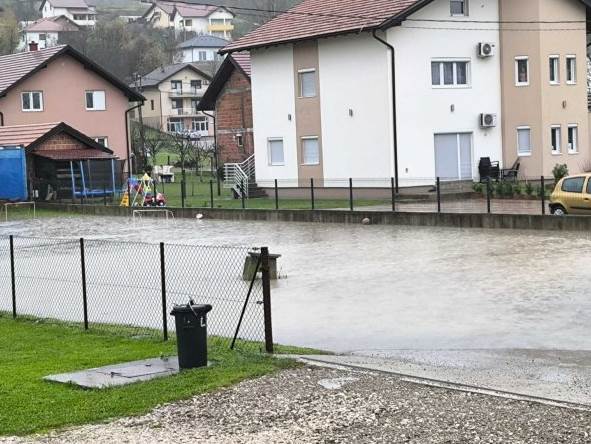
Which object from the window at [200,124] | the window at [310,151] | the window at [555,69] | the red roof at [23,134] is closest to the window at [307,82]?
the window at [310,151]

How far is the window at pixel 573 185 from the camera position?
26.1m

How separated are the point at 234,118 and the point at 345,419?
4969 centimetres

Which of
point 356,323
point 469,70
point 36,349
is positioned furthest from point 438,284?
point 469,70

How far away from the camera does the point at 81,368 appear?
10.5m

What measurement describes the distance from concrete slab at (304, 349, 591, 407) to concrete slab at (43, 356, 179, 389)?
1.54m

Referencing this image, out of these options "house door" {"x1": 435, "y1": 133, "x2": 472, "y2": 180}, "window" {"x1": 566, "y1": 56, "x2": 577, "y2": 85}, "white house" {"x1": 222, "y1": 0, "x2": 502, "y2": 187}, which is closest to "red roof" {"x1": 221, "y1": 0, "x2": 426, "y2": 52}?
"white house" {"x1": 222, "y1": 0, "x2": 502, "y2": 187}

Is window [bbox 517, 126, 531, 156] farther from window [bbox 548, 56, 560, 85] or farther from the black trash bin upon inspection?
the black trash bin

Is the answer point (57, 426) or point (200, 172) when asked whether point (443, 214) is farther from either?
point (200, 172)

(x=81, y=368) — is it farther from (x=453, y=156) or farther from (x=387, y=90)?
(x=453, y=156)

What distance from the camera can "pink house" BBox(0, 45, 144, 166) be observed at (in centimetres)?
5516

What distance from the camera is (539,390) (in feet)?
29.4

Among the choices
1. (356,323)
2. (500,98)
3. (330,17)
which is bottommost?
(356,323)

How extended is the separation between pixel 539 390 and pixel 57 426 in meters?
4.30

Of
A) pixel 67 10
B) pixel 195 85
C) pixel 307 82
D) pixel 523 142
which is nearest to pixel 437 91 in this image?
pixel 523 142
